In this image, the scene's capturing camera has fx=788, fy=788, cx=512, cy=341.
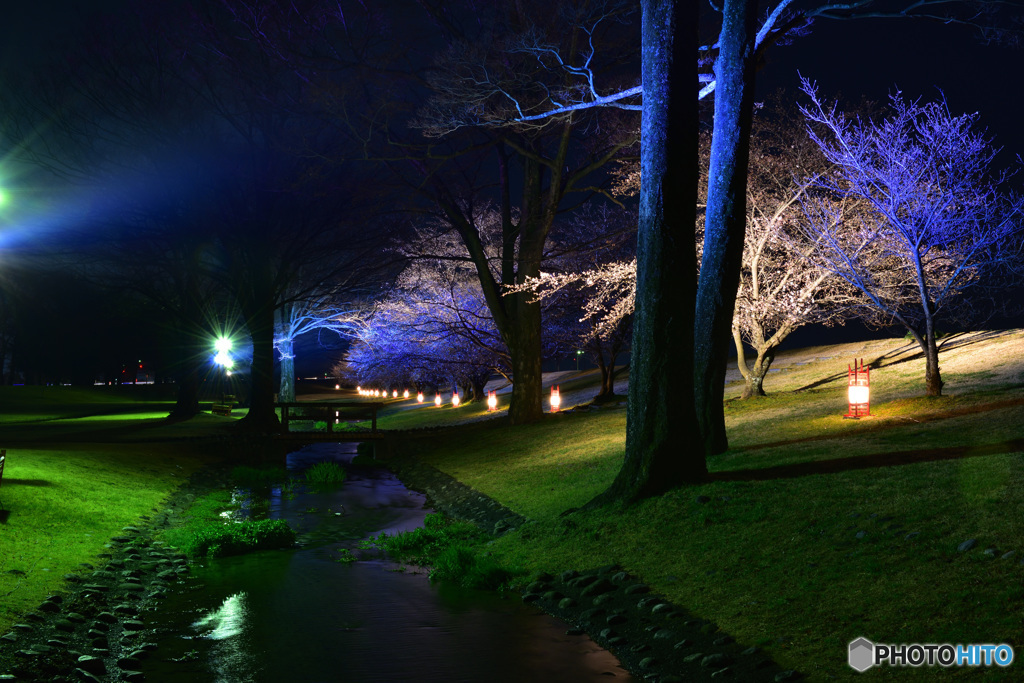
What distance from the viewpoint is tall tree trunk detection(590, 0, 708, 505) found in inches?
419

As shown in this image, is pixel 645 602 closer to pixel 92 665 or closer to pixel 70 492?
pixel 92 665

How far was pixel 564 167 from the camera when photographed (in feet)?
78.5

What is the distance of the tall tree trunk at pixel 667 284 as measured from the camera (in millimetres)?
10633

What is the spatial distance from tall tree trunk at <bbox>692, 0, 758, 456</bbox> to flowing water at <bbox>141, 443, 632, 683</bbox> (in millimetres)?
5323

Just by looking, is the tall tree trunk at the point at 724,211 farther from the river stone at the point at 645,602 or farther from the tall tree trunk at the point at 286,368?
the tall tree trunk at the point at 286,368

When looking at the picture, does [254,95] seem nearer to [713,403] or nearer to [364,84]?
[364,84]

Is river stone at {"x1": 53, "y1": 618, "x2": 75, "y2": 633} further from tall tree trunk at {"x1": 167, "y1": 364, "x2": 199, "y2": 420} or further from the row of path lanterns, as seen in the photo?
tall tree trunk at {"x1": 167, "y1": 364, "x2": 199, "y2": 420}

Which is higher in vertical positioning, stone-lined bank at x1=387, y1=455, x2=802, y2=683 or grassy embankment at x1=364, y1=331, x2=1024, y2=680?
grassy embankment at x1=364, y1=331, x2=1024, y2=680

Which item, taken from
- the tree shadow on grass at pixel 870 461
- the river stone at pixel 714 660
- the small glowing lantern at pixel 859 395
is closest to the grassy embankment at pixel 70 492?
the river stone at pixel 714 660

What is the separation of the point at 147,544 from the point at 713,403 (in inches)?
362

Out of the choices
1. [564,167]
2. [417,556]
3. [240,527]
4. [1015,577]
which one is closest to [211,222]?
[564,167]

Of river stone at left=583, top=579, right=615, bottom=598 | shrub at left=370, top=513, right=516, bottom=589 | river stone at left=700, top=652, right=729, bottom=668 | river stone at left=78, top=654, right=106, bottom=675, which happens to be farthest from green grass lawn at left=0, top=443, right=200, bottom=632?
river stone at left=700, top=652, right=729, bottom=668

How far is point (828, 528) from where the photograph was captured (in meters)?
7.87

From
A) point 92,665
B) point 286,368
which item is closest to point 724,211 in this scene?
point 92,665
